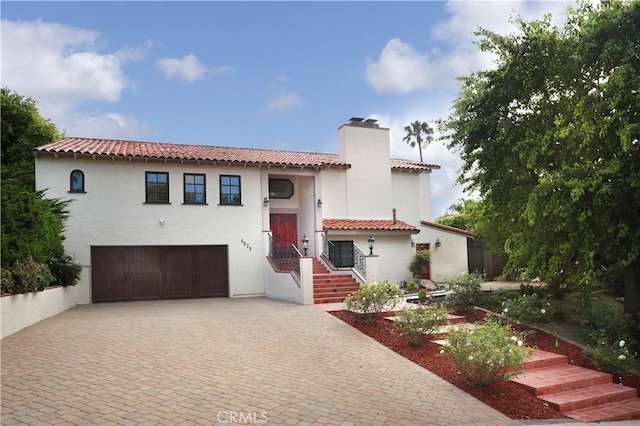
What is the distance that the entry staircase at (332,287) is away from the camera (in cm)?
1582

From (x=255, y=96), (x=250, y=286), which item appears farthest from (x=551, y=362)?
(x=255, y=96)

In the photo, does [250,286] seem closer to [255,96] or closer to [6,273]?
[255,96]

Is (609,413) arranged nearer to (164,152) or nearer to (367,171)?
(367,171)

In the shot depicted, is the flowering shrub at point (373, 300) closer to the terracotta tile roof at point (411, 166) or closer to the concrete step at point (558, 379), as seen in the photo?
the concrete step at point (558, 379)

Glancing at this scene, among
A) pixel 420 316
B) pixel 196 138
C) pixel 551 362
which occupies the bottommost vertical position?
pixel 551 362

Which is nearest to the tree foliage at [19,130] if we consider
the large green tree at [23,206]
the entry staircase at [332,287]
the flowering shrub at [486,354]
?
the large green tree at [23,206]

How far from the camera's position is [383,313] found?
1275cm

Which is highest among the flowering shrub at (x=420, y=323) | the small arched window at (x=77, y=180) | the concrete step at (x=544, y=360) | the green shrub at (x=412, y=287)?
the small arched window at (x=77, y=180)

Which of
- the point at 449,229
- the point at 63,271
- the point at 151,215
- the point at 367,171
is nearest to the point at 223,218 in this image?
the point at 151,215

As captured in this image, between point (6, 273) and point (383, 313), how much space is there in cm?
947

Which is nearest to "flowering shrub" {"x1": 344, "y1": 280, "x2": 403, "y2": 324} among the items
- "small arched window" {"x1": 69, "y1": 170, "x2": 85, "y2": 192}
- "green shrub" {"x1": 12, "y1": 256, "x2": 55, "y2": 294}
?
"green shrub" {"x1": 12, "y1": 256, "x2": 55, "y2": 294}

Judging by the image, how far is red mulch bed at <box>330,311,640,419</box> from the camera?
7.55 meters

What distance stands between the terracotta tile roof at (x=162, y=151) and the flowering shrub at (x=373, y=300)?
838 centimetres

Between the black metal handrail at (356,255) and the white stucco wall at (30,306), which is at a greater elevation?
the black metal handrail at (356,255)
